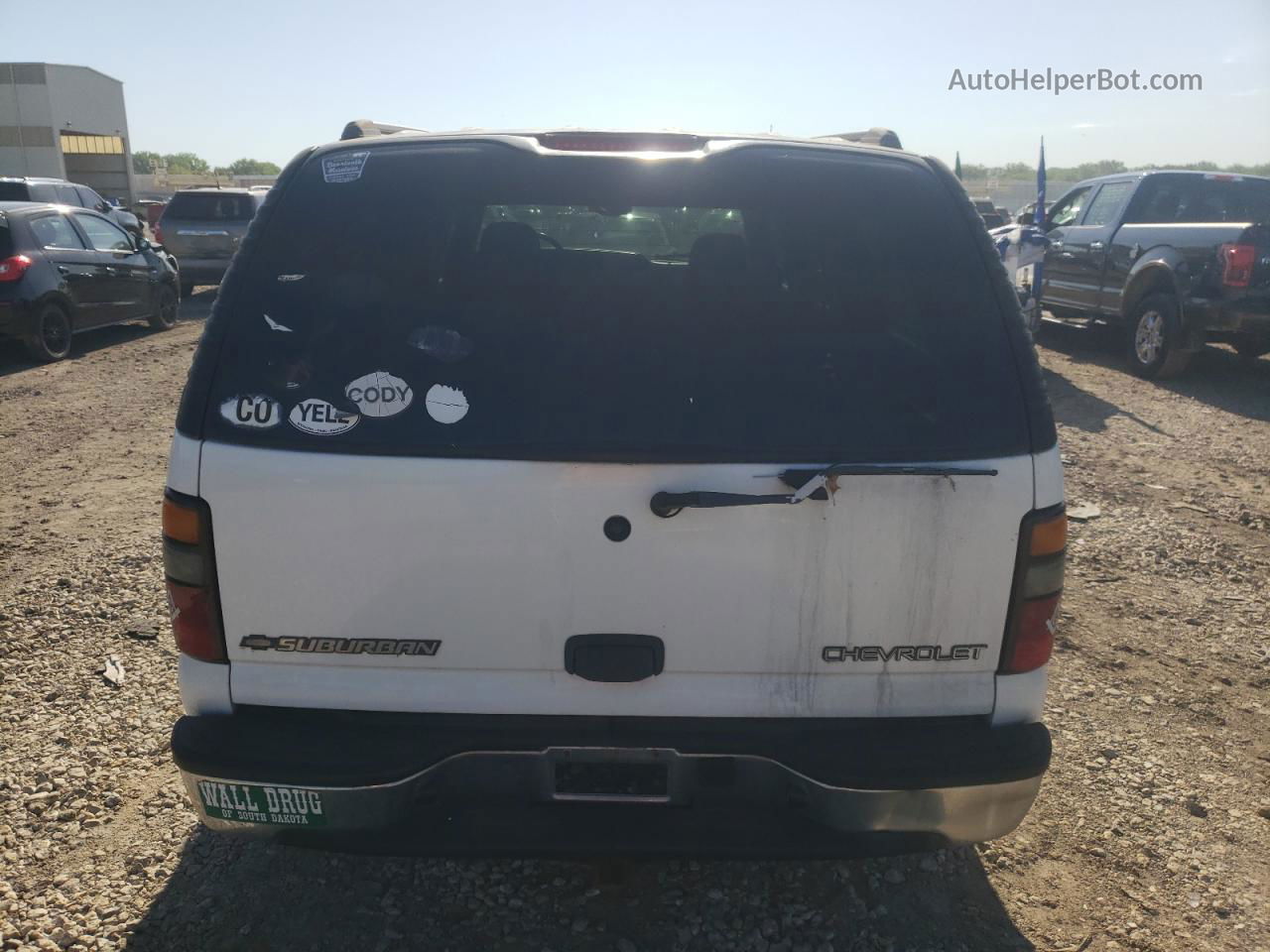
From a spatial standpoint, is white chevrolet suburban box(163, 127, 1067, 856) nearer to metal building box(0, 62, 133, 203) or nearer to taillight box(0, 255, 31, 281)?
taillight box(0, 255, 31, 281)

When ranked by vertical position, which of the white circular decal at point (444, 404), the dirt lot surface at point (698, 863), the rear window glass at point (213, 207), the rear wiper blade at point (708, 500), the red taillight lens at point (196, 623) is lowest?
the dirt lot surface at point (698, 863)

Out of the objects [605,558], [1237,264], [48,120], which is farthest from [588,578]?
[48,120]

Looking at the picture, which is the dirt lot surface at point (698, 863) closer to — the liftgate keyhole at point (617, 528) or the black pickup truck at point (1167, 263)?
the liftgate keyhole at point (617, 528)

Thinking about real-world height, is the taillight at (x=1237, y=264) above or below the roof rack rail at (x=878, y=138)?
below

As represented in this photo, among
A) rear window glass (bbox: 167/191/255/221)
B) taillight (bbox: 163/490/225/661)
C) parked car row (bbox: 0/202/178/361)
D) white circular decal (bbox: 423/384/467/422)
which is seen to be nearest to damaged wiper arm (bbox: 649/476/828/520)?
white circular decal (bbox: 423/384/467/422)

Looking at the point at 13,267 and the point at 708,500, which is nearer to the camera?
the point at 708,500

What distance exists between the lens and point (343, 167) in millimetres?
2449

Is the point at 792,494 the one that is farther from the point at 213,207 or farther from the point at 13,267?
the point at 213,207

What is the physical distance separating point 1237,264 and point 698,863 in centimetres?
887

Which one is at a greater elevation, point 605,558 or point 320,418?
point 320,418

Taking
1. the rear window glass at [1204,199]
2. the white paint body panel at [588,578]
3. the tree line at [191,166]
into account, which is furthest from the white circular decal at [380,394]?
the tree line at [191,166]

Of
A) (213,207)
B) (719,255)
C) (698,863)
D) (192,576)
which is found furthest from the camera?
(213,207)

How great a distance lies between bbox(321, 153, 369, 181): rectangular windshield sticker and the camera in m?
2.42

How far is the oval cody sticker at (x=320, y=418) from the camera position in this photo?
209 centimetres
